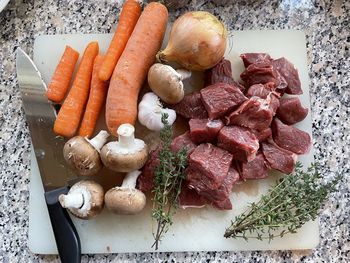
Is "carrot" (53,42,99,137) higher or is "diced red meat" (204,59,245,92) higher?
"diced red meat" (204,59,245,92)

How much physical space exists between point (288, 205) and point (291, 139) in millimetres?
203

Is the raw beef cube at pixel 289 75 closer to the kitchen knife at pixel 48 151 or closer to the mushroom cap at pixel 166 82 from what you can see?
the mushroom cap at pixel 166 82

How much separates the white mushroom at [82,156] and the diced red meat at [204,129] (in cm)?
27

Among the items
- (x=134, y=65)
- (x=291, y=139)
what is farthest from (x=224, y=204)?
(x=134, y=65)

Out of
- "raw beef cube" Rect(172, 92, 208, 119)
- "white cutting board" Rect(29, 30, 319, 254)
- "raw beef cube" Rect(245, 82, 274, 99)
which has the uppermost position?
"raw beef cube" Rect(245, 82, 274, 99)

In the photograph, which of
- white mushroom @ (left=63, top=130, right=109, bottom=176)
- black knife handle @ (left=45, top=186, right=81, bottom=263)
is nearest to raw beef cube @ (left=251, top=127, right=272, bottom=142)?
white mushroom @ (left=63, top=130, right=109, bottom=176)

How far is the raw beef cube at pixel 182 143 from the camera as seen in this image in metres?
1.55

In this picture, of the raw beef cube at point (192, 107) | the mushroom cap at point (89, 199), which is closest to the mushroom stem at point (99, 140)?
the mushroom cap at point (89, 199)

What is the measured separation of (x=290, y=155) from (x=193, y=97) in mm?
319

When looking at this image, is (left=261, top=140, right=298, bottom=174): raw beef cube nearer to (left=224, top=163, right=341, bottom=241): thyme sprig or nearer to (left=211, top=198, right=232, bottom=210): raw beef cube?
(left=224, top=163, right=341, bottom=241): thyme sprig

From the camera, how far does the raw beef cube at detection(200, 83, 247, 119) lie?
154cm

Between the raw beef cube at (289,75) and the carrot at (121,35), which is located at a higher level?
the carrot at (121,35)

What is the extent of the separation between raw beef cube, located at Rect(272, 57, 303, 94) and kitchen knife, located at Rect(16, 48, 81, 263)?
0.67 m

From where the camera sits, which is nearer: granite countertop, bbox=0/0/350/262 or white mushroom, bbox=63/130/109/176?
white mushroom, bbox=63/130/109/176
